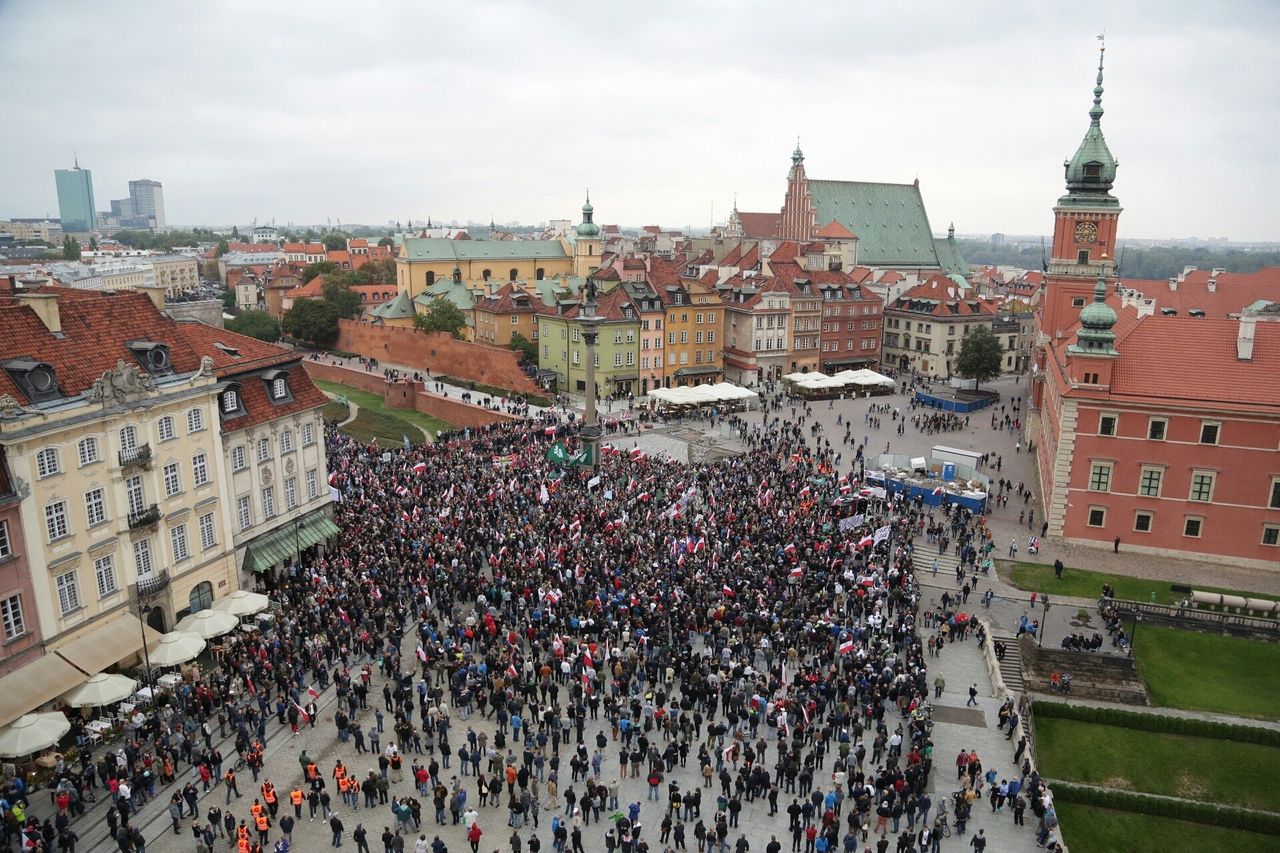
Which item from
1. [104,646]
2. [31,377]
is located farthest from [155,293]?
[104,646]

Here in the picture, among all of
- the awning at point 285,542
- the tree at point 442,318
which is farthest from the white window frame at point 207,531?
the tree at point 442,318

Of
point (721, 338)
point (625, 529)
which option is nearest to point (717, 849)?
point (625, 529)

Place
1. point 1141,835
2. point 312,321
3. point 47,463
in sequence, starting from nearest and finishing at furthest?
1. point 1141,835
2. point 47,463
3. point 312,321

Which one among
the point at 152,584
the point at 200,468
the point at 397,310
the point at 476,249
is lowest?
the point at 152,584

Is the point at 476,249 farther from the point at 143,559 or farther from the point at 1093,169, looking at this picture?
the point at 143,559

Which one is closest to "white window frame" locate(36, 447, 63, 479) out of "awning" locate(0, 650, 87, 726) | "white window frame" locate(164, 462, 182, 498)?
"white window frame" locate(164, 462, 182, 498)

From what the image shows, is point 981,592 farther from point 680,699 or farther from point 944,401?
point 944,401

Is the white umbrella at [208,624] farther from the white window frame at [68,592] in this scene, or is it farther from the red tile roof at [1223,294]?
the red tile roof at [1223,294]

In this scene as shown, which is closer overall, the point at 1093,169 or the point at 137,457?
the point at 137,457
